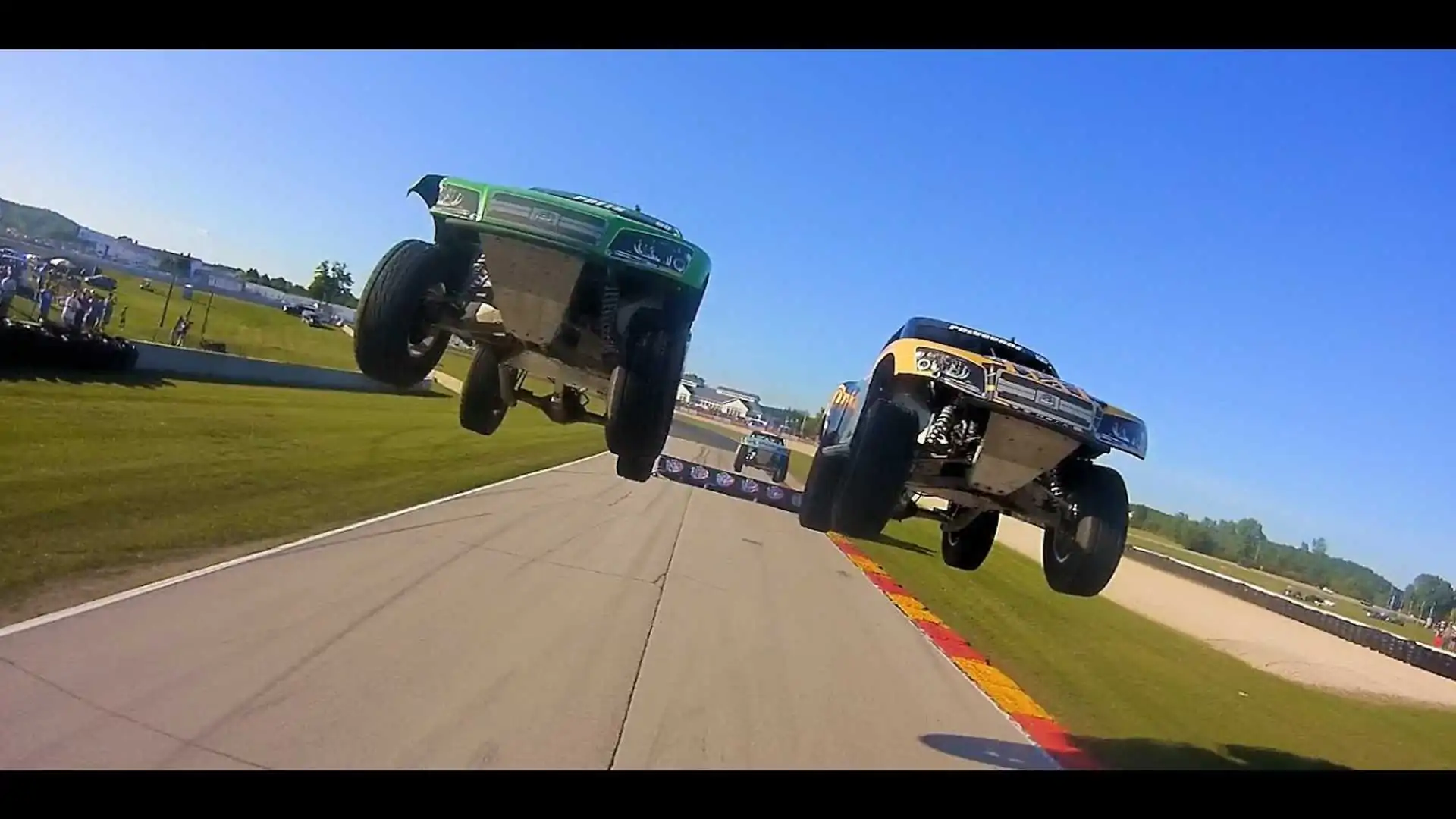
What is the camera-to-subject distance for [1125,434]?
18.2ft

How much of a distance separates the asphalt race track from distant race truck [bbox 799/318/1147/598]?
4281 millimetres

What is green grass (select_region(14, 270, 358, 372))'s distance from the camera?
36562 mm

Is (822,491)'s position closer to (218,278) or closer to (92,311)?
(218,278)

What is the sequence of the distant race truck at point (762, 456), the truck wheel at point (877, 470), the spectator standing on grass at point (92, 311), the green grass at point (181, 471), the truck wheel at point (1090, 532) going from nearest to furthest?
the truck wheel at point (877, 470) → the truck wheel at point (1090, 532) → the green grass at point (181, 471) → the spectator standing on grass at point (92, 311) → the distant race truck at point (762, 456)

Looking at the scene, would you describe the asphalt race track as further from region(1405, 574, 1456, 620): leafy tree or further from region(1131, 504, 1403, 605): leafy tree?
region(1405, 574, 1456, 620): leafy tree

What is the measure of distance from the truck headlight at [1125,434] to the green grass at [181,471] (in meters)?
11.5

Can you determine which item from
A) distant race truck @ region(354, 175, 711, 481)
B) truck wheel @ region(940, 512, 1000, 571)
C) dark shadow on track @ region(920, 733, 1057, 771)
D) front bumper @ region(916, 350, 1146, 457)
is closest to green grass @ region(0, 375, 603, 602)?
distant race truck @ region(354, 175, 711, 481)

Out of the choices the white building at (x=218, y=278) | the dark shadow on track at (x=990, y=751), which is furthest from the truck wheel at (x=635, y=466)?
the white building at (x=218, y=278)

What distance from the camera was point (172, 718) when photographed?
28.7 ft

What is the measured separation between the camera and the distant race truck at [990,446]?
5.46m

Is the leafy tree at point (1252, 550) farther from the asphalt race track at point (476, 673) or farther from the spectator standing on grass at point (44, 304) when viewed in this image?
the spectator standing on grass at point (44, 304)

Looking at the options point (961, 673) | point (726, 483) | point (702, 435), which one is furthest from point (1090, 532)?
point (702, 435)

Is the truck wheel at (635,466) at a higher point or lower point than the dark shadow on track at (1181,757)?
higher
